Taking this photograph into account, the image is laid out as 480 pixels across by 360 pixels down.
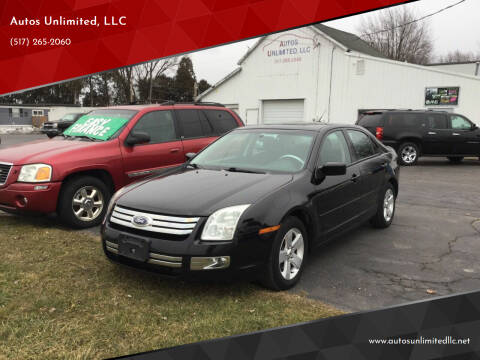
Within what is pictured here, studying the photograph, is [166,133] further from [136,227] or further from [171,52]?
[171,52]

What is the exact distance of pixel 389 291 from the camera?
3.72 m

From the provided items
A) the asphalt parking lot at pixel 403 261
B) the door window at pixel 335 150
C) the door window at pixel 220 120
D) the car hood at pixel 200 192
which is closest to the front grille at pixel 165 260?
the car hood at pixel 200 192

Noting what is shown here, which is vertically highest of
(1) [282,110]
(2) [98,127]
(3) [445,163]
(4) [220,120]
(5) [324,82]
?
(5) [324,82]

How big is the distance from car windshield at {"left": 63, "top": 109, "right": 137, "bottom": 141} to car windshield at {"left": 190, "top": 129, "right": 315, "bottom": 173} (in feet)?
6.11

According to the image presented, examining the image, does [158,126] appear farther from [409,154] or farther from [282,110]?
[282,110]

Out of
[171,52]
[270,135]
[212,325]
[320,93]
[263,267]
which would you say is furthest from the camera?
[320,93]

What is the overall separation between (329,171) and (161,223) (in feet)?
5.64

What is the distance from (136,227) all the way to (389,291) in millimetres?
2351

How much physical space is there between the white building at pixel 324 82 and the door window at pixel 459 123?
4.97 metres

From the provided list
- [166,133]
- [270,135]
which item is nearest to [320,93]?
[166,133]

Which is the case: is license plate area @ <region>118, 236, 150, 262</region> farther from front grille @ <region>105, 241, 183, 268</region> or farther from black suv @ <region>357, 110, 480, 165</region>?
black suv @ <region>357, 110, 480, 165</region>

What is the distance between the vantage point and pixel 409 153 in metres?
14.1

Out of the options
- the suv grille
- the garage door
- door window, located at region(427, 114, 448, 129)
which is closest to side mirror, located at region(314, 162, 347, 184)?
the suv grille

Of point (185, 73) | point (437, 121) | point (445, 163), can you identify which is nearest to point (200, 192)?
point (185, 73)
